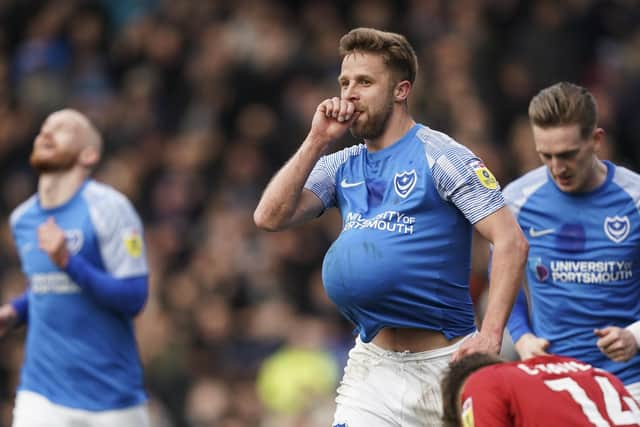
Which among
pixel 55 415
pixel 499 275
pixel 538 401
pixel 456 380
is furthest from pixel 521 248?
pixel 55 415

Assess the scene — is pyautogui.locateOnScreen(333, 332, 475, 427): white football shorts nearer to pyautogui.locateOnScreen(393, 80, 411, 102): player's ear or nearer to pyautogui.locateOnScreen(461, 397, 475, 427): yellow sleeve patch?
pyautogui.locateOnScreen(461, 397, 475, 427): yellow sleeve patch

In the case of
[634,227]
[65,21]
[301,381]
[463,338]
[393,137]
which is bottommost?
[301,381]

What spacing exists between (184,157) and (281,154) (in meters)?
1.31

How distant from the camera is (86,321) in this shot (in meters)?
7.66

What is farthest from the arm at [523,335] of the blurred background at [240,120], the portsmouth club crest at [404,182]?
the blurred background at [240,120]

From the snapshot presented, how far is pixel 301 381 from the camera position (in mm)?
11703

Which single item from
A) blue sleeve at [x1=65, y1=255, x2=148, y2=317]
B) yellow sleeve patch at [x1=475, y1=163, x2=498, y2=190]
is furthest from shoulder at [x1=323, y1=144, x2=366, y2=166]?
blue sleeve at [x1=65, y1=255, x2=148, y2=317]

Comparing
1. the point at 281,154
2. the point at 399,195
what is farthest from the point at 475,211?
the point at 281,154

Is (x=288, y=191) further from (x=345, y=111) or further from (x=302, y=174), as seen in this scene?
(x=345, y=111)

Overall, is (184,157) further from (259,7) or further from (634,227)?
(634,227)

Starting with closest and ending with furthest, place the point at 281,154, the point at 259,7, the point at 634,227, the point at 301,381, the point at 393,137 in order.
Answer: the point at 393,137, the point at 634,227, the point at 301,381, the point at 281,154, the point at 259,7

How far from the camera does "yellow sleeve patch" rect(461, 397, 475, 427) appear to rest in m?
4.98

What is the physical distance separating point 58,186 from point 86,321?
2.94 ft

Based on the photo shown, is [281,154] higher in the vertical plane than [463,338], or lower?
higher
